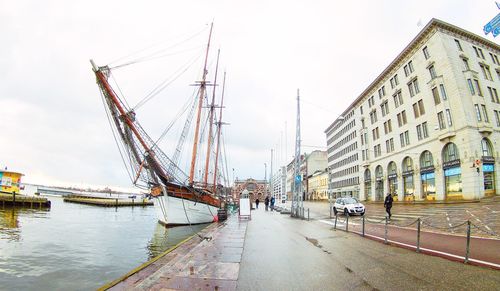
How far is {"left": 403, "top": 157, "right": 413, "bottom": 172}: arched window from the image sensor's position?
140 ft

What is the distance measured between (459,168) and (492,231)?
25297mm

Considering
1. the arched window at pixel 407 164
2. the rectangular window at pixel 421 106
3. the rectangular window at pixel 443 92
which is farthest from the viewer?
the arched window at pixel 407 164

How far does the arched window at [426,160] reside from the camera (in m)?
38.4

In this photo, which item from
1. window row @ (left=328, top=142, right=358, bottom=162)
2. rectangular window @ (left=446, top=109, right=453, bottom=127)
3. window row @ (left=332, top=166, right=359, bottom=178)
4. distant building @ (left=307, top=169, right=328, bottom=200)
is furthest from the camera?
distant building @ (left=307, top=169, right=328, bottom=200)

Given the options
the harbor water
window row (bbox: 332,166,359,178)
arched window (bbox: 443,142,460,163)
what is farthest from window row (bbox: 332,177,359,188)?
the harbor water

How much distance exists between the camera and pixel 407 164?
43844mm

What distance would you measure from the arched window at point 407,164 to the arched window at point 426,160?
2.38 metres

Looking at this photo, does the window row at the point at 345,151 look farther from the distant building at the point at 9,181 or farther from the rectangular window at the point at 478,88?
the distant building at the point at 9,181

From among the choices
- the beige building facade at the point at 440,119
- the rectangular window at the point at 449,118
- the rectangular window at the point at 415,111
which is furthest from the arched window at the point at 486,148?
the rectangular window at the point at 415,111

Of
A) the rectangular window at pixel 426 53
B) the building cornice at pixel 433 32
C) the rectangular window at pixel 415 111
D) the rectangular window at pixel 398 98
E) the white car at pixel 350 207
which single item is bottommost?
the white car at pixel 350 207

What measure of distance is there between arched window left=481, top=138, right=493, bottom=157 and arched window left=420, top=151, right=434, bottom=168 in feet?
19.8

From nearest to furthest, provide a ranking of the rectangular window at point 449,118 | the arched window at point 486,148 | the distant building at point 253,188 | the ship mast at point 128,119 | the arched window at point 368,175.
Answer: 1. the ship mast at point 128,119
2. the arched window at point 486,148
3. the rectangular window at point 449,118
4. the arched window at point 368,175
5. the distant building at point 253,188

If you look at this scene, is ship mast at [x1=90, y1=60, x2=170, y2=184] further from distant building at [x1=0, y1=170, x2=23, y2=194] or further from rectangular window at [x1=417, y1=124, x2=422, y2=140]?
distant building at [x1=0, y1=170, x2=23, y2=194]

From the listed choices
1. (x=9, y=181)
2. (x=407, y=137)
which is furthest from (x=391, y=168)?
(x=9, y=181)
